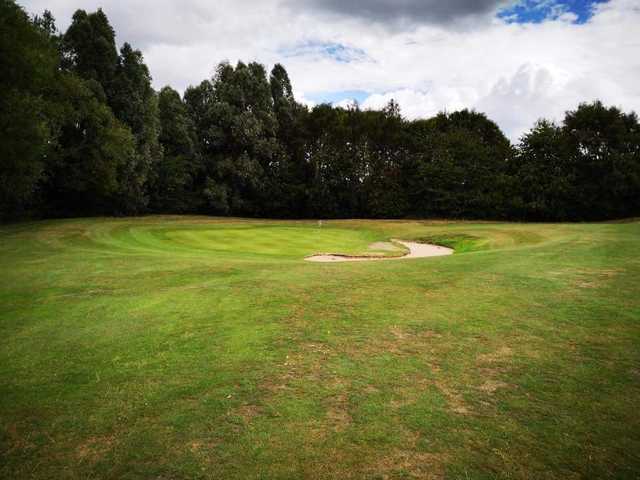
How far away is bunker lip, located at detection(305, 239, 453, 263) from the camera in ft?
72.5

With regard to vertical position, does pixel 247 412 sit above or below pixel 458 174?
below

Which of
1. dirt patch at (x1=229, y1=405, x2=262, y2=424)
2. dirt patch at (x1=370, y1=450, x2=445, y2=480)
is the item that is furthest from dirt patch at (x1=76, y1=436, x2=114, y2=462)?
dirt patch at (x1=370, y1=450, x2=445, y2=480)

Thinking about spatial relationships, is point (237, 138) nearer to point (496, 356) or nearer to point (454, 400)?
point (496, 356)

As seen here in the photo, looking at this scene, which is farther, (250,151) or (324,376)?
(250,151)

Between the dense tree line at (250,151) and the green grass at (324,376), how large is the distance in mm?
19888

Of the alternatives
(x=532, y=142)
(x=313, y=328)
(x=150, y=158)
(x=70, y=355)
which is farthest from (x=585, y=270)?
(x=532, y=142)

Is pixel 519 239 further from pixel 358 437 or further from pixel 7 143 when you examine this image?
pixel 7 143

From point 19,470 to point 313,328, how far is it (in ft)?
15.7

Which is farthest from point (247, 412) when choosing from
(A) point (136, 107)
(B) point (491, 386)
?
(A) point (136, 107)

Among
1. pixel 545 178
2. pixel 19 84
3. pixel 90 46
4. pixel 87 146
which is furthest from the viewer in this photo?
pixel 545 178

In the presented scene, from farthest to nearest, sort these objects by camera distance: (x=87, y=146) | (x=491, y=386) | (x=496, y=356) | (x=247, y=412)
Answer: (x=87, y=146)
(x=496, y=356)
(x=491, y=386)
(x=247, y=412)

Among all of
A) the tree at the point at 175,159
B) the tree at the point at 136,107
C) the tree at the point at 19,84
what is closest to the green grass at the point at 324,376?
the tree at the point at 19,84

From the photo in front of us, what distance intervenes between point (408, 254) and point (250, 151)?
109ft

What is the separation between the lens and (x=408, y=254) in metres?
25.4
